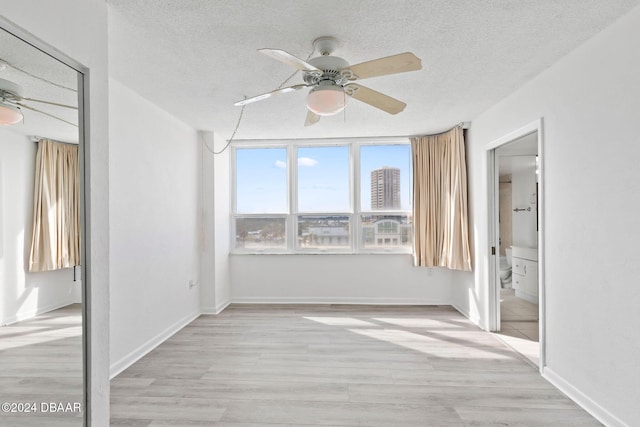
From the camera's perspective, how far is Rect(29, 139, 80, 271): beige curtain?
5.24 ft

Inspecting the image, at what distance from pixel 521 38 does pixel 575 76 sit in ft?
1.71

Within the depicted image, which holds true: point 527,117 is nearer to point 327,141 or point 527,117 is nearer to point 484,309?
point 484,309

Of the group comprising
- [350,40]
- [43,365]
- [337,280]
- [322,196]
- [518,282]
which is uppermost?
[350,40]

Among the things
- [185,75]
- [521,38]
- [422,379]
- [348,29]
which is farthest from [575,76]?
[185,75]

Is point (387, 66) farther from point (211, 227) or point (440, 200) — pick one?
point (211, 227)

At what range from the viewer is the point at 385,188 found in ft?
16.5

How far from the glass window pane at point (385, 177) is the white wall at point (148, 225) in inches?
93.3

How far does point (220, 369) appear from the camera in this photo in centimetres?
286

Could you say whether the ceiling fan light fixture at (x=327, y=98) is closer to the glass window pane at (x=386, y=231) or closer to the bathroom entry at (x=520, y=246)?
the bathroom entry at (x=520, y=246)

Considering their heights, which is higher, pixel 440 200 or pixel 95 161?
pixel 95 161

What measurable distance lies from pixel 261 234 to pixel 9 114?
12.6 ft

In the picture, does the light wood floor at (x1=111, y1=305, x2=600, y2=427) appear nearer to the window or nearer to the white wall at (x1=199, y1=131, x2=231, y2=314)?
the white wall at (x1=199, y1=131, x2=231, y2=314)

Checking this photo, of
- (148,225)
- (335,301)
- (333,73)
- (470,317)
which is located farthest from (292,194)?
(333,73)

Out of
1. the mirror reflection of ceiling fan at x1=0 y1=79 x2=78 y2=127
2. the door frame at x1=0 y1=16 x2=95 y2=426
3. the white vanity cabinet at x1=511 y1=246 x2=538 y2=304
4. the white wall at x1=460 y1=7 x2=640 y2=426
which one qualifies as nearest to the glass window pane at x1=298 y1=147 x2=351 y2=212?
the white wall at x1=460 y1=7 x2=640 y2=426
